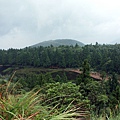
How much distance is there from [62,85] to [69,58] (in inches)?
1165

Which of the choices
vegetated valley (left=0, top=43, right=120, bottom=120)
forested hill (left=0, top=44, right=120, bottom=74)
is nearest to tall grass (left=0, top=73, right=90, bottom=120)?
vegetated valley (left=0, top=43, right=120, bottom=120)

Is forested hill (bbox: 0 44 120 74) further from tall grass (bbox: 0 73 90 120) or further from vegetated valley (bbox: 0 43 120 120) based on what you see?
tall grass (bbox: 0 73 90 120)

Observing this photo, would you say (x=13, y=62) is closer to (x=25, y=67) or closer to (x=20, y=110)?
(x=25, y=67)

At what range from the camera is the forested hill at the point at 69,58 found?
34.2m

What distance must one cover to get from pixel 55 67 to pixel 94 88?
2989 centimetres

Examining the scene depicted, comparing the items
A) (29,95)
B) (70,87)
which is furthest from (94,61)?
(29,95)

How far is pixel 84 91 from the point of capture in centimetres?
1430

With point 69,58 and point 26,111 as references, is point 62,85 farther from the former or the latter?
point 69,58

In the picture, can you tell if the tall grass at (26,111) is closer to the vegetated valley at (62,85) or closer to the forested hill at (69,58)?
the vegetated valley at (62,85)

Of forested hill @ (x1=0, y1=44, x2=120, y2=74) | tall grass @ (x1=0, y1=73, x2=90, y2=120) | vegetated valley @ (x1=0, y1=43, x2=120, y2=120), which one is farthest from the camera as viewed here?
forested hill @ (x1=0, y1=44, x2=120, y2=74)

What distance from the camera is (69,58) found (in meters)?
41.4

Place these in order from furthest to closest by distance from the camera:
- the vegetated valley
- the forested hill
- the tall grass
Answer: the forested hill → the vegetated valley → the tall grass

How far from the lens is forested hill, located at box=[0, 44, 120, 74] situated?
34219 millimetres

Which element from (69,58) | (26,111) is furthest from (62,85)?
(69,58)
